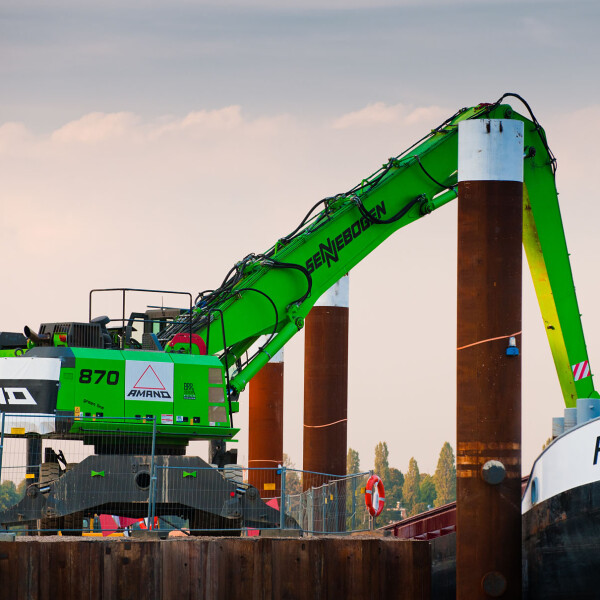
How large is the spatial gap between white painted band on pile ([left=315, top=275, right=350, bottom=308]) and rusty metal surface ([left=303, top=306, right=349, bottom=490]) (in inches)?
6.3

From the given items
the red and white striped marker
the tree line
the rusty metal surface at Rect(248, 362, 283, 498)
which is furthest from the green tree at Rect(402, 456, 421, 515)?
the red and white striped marker

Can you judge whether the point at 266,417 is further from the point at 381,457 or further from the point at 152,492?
the point at 381,457

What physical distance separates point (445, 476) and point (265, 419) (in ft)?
366

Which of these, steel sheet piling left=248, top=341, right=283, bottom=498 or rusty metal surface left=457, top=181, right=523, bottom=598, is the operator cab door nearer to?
rusty metal surface left=457, top=181, right=523, bottom=598

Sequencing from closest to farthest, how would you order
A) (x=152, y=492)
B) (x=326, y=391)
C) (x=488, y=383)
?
1. (x=488, y=383)
2. (x=152, y=492)
3. (x=326, y=391)

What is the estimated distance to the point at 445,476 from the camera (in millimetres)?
151125

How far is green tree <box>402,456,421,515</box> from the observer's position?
15512 cm

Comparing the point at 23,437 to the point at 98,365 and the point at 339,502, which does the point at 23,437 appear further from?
the point at 339,502

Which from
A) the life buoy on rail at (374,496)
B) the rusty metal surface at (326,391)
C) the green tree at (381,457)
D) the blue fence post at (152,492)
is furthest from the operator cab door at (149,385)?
the green tree at (381,457)

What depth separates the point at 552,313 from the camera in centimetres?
2856

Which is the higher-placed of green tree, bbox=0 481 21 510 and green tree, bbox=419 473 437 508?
green tree, bbox=419 473 437 508

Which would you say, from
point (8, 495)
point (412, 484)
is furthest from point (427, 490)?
point (8, 495)

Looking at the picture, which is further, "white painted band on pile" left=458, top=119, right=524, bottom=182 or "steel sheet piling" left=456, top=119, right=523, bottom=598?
"white painted band on pile" left=458, top=119, right=524, bottom=182

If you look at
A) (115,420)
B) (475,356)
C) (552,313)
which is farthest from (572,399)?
(115,420)
